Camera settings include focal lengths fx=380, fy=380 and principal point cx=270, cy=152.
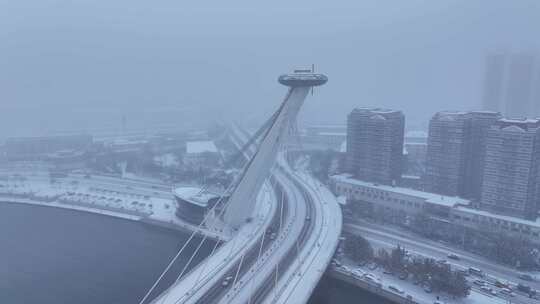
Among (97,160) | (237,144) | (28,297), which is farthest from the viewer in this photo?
(237,144)

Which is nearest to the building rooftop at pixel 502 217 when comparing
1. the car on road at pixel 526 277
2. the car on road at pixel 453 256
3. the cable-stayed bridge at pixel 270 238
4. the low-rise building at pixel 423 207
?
the low-rise building at pixel 423 207

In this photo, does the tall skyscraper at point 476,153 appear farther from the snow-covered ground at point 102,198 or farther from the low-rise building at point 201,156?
the low-rise building at point 201,156

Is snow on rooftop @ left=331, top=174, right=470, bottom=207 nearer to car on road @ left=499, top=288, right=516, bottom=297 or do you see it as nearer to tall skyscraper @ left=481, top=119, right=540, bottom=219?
tall skyscraper @ left=481, top=119, right=540, bottom=219

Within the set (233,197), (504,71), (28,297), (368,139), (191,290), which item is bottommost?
(28,297)

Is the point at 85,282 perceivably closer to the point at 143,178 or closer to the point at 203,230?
the point at 203,230

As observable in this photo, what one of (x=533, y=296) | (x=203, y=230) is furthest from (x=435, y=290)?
(x=203, y=230)

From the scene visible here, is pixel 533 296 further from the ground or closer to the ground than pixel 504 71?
closer to the ground
